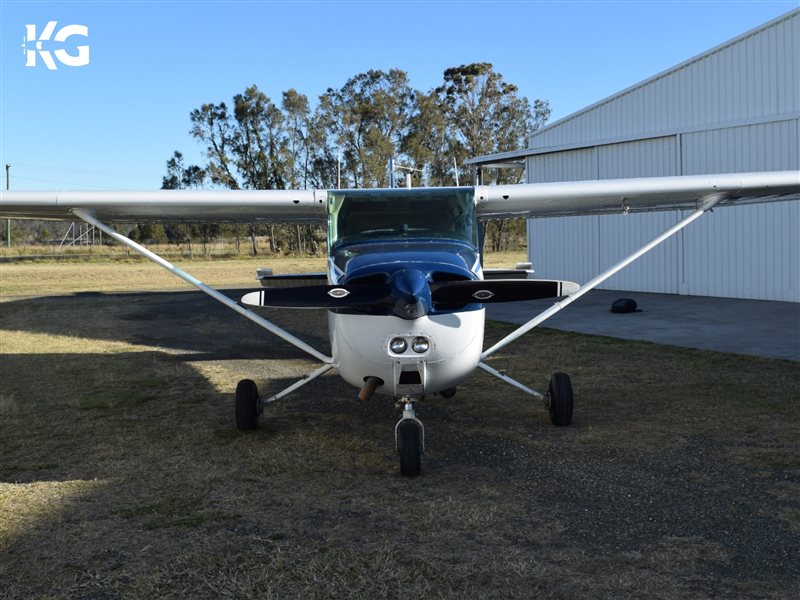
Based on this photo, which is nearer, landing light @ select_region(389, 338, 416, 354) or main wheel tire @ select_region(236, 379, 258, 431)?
landing light @ select_region(389, 338, 416, 354)

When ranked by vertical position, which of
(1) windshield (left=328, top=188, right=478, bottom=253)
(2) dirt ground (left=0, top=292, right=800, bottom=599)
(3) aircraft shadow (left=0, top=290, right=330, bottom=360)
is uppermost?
(1) windshield (left=328, top=188, right=478, bottom=253)

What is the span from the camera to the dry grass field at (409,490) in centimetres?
355

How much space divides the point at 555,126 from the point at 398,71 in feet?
116

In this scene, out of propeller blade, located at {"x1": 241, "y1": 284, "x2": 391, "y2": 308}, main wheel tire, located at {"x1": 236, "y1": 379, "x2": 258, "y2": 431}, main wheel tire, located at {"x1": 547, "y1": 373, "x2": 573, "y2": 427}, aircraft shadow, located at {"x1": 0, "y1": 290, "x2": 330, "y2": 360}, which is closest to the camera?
propeller blade, located at {"x1": 241, "y1": 284, "x2": 391, "y2": 308}

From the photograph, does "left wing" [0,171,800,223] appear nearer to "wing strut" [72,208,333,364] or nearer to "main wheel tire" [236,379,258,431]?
"wing strut" [72,208,333,364]

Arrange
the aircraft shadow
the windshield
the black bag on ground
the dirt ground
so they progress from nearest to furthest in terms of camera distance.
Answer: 1. the dirt ground
2. the windshield
3. the aircraft shadow
4. the black bag on ground

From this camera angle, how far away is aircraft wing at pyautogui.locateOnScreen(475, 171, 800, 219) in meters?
6.79

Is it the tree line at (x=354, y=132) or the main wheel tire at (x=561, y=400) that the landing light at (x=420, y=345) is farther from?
the tree line at (x=354, y=132)

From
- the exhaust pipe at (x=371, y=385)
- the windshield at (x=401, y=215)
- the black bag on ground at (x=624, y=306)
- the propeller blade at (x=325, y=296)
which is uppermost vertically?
the windshield at (x=401, y=215)

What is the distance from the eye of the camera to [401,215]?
605cm

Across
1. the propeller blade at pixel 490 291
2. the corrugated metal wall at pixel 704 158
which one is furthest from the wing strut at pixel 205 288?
the corrugated metal wall at pixel 704 158

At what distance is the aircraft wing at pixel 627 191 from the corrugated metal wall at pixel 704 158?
9.01 metres

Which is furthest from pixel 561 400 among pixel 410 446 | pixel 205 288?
pixel 205 288

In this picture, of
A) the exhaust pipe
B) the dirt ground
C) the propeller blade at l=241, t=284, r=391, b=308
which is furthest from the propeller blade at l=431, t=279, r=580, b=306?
the dirt ground
